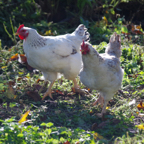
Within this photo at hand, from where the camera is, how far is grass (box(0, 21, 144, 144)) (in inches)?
108

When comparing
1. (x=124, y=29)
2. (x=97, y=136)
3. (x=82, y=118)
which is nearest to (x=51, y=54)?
(x=82, y=118)

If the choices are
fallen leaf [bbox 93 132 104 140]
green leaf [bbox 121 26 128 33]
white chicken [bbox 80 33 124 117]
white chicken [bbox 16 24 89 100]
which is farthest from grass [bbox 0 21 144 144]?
green leaf [bbox 121 26 128 33]

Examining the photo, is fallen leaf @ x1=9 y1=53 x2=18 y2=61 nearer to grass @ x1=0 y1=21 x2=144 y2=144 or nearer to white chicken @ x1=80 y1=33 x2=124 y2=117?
grass @ x1=0 y1=21 x2=144 y2=144

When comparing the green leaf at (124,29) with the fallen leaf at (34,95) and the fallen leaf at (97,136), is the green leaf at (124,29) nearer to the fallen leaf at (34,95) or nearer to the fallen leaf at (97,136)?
the fallen leaf at (34,95)

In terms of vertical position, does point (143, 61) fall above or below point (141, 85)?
above

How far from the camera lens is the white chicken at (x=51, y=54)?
3.92 metres

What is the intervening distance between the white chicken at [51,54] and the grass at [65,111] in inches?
13.9

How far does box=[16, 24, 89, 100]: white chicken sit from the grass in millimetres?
353

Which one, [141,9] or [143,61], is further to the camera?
[141,9]

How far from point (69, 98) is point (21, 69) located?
58.1 inches

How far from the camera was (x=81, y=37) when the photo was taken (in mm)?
4496

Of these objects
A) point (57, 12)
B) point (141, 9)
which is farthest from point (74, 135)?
point (141, 9)

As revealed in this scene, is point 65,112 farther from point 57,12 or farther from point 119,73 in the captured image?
point 57,12

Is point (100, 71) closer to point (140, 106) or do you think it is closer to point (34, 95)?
point (140, 106)
